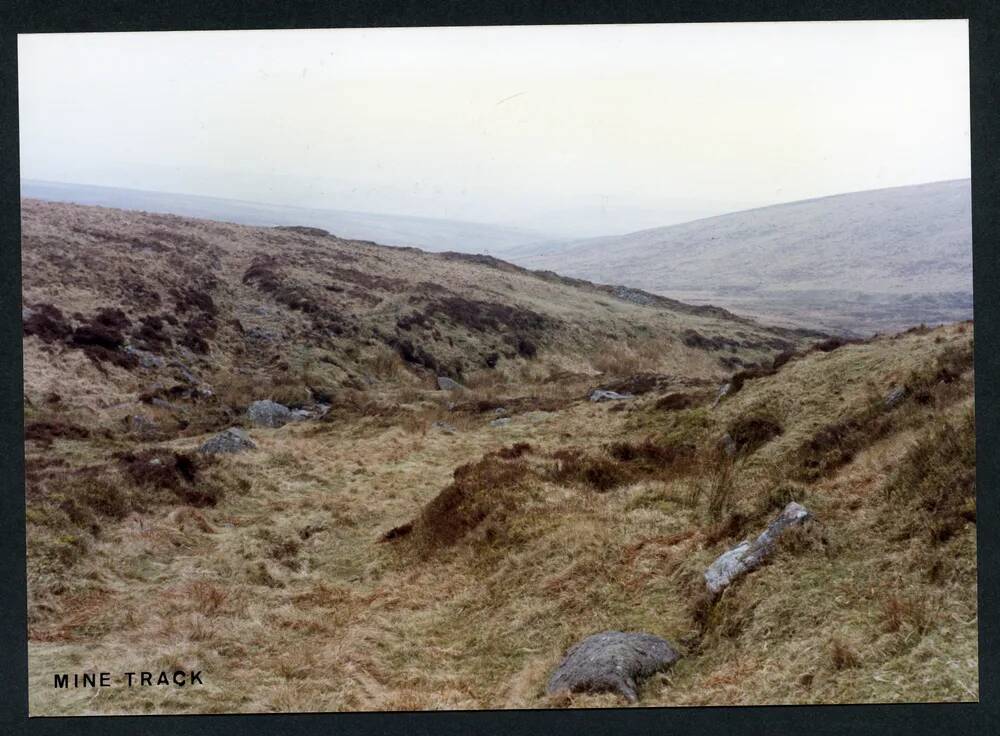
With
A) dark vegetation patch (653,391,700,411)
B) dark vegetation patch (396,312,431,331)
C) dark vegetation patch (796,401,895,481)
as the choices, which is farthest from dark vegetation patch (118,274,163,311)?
dark vegetation patch (796,401,895,481)

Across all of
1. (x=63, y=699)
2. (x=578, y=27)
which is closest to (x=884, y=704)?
(x=578, y=27)

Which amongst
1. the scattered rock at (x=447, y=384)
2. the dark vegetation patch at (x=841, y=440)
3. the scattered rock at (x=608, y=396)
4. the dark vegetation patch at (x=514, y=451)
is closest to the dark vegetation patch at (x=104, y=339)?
the scattered rock at (x=447, y=384)

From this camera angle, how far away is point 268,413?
69.3 ft

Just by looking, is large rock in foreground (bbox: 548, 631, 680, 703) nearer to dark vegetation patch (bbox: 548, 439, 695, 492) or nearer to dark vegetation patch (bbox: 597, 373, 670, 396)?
dark vegetation patch (bbox: 548, 439, 695, 492)

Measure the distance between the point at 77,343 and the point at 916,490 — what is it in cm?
2018

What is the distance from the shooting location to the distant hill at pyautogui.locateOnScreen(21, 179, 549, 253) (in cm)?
1304

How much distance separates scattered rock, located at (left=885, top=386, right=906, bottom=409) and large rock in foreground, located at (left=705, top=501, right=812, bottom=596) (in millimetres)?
3181

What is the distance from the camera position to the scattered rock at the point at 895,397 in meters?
10.8

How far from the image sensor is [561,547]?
1048 cm

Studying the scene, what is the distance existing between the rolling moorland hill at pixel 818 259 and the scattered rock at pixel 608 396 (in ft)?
11.7

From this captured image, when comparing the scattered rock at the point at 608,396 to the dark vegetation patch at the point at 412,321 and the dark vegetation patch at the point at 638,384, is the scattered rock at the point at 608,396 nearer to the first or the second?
the dark vegetation patch at the point at 638,384

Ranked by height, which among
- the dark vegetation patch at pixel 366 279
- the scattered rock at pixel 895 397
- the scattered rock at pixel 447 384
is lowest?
the scattered rock at pixel 447 384

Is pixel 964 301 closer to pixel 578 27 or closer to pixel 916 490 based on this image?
pixel 916 490

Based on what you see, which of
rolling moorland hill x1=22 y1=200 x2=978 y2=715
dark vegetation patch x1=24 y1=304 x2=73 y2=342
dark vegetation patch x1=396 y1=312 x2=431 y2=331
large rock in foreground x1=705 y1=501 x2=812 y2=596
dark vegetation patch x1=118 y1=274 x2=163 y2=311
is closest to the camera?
rolling moorland hill x1=22 y1=200 x2=978 y2=715
